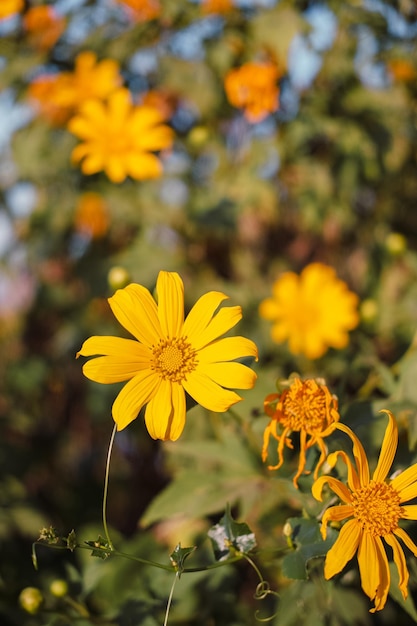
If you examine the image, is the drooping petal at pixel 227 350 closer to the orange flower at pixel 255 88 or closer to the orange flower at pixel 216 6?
the orange flower at pixel 255 88

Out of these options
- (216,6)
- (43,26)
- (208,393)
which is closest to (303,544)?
(208,393)

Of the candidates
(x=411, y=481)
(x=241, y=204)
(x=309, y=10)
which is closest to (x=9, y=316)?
(x=241, y=204)

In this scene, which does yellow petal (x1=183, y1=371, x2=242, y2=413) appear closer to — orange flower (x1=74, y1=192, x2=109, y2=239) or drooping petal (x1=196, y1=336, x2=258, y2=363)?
drooping petal (x1=196, y1=336, x2=258, y2=363)

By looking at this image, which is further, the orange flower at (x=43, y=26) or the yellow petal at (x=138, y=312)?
the orange flower at (x=43, y=26)

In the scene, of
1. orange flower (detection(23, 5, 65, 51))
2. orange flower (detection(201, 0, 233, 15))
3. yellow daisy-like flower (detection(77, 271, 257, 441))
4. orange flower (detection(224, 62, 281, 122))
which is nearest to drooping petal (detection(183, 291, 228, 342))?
yellow daisy-like flower (detection(77, 271, 257, 441))

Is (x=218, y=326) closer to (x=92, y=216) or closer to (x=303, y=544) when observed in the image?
(x=303, y=544)

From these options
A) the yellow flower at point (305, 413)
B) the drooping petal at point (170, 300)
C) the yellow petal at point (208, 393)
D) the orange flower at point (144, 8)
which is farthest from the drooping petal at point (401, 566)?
the orange flower at point (144, 8)
